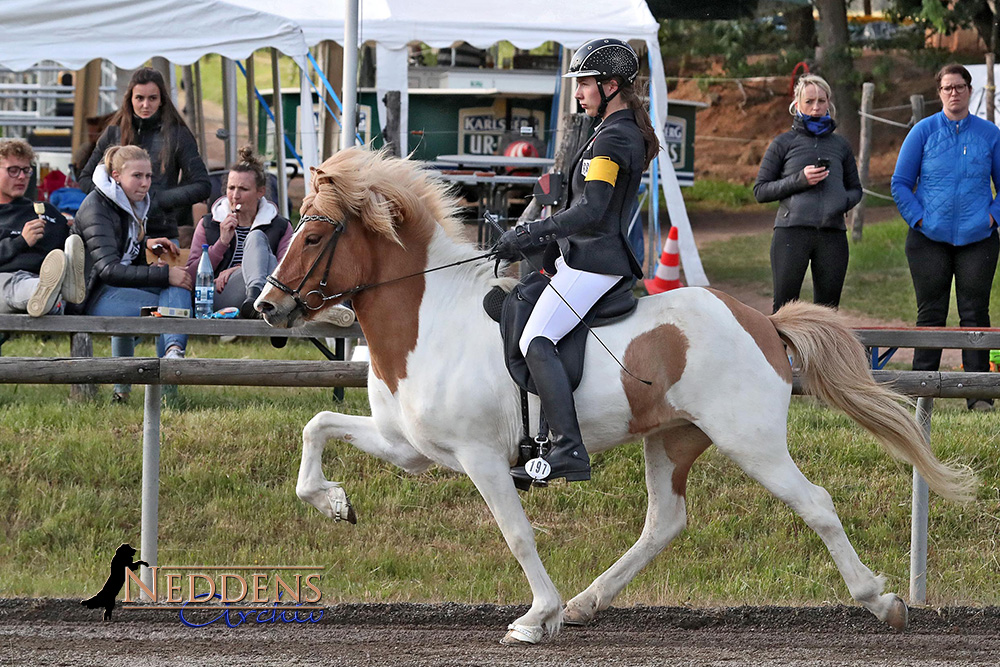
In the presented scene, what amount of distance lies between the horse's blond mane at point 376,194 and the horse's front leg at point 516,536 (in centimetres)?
96

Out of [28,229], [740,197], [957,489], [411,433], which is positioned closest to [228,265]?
[28,229]

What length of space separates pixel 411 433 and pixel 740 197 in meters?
18.3

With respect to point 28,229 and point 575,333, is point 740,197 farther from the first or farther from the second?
point 575,333

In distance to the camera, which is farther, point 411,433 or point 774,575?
point 774,575

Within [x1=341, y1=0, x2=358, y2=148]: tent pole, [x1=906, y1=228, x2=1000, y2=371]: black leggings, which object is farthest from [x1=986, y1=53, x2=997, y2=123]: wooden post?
[x1=341, y1=0, x2=358, y2=148]: tent pole

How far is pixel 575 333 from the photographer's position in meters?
4.92

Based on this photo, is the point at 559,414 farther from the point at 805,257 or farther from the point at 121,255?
the point at 121,255

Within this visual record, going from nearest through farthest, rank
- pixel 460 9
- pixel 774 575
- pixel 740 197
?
pixel 774 575
pixel 460 9
pixel 740 197

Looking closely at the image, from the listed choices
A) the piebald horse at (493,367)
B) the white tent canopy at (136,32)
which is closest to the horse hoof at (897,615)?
the piebald horse at (493,367)

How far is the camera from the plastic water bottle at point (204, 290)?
7723 millimetres

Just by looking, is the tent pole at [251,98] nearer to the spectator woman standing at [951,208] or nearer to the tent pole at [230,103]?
the tent pole at [230,103]

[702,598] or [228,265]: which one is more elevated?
[228,265]

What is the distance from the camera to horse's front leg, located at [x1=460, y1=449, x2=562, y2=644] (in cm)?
485

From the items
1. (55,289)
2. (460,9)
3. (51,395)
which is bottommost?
(51,395)
